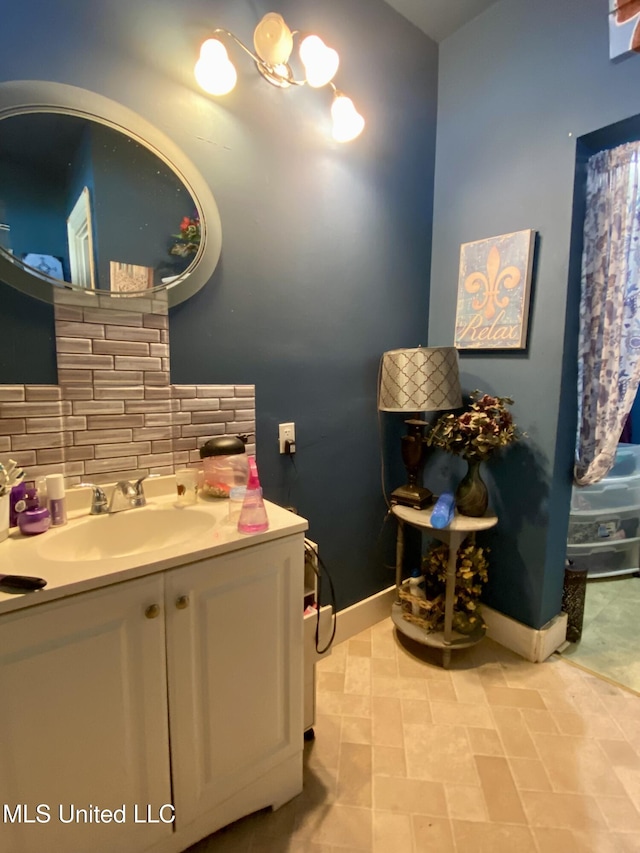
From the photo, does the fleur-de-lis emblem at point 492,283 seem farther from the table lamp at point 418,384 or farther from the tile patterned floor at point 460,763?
the tile patterned floor at point 460,763

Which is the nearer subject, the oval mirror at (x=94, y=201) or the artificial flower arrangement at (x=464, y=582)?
the oval mirror at (x=94, y=201)

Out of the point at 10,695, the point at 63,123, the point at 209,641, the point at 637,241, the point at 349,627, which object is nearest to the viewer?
the point at 10,695

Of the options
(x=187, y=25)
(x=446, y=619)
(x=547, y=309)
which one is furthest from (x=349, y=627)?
(x=187, y=25)

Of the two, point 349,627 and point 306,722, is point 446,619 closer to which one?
point 349,627

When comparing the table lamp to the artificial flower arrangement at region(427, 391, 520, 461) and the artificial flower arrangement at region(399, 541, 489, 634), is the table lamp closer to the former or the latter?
the artificial flower arrangement at region(427, 391, 520, 461)

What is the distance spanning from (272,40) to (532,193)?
110 cm

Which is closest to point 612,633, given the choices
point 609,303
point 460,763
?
point 460,763

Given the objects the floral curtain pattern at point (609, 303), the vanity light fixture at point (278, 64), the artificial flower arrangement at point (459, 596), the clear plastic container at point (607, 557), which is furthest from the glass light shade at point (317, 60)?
the clear plastic container at point (607, 557)

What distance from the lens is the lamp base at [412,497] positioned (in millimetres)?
1775

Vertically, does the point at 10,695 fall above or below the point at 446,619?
above

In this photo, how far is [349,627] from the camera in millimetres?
1895

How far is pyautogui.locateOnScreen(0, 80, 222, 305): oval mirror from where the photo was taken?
1040mm

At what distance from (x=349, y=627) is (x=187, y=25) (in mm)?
2316

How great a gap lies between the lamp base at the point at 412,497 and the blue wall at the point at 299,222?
0.16m
